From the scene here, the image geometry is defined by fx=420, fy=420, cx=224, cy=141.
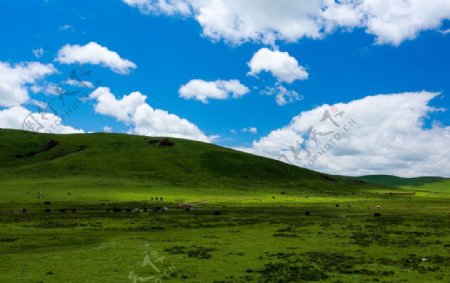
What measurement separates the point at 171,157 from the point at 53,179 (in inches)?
2448

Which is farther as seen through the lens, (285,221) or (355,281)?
(285,221)

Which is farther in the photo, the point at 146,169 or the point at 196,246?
the point at 146,169

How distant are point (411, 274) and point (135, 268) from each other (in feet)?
64.0

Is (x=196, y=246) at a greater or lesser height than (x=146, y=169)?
lesser

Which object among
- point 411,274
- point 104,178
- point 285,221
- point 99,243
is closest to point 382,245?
point 411,274

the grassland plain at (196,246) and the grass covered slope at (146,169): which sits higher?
the grass covered slope at (146,169)

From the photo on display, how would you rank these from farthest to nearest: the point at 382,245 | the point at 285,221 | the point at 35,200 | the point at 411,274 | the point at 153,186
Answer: the point at 153,186 < the point at 35,200 < the point at 285,221 < the point at 382,245 < the point at 411,274

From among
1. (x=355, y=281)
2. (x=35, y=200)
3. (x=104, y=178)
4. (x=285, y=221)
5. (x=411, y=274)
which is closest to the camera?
(x=355, y=281)

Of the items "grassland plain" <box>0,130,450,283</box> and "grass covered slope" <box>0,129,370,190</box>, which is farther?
"grass covered slope" <box>0,129,370,190</box>

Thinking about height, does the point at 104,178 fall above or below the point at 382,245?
above

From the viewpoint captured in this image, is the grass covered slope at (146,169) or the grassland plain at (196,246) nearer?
the grassland plain at (196,246)

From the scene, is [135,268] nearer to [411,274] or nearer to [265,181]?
[411,274]

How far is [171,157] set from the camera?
193 m

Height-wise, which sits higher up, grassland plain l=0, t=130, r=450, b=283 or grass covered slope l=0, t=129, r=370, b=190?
grass covered slope l=0, t=129, r=370, b=190
